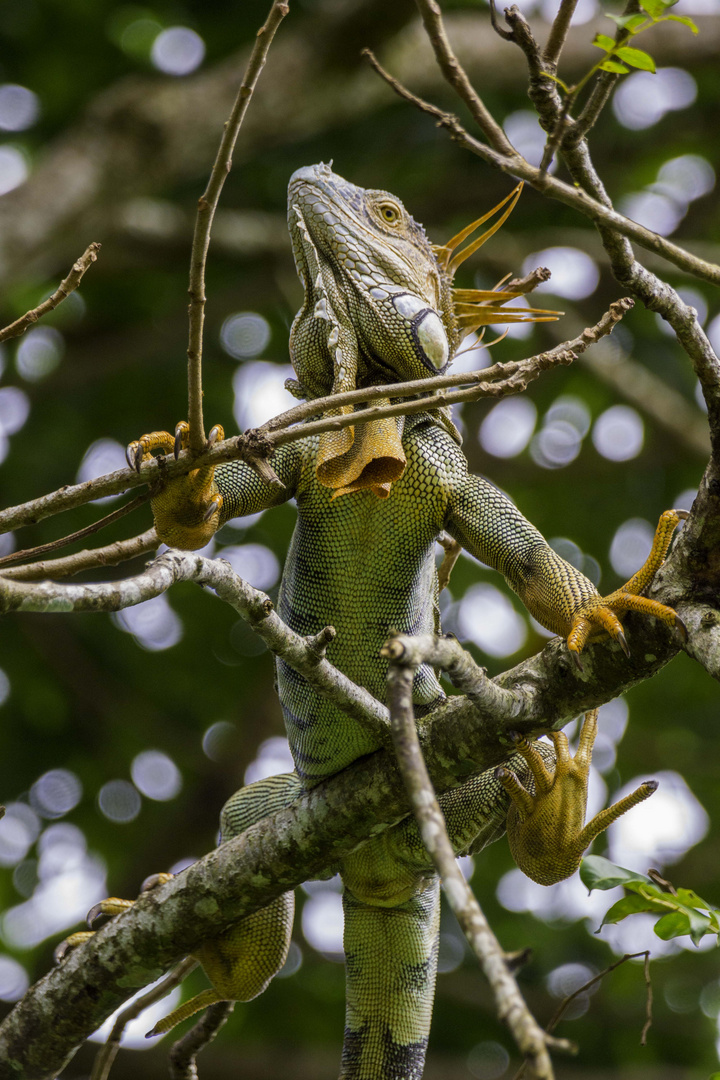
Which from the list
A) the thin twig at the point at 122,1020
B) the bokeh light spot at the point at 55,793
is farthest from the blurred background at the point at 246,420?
the thin twig at the point at 122,1020

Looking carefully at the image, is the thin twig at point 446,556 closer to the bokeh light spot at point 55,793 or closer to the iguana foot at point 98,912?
the iguana foot at point 98,912

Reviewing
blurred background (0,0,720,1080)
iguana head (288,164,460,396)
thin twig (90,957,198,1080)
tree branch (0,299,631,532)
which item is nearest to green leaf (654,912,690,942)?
tree branch (0,299,631,532)

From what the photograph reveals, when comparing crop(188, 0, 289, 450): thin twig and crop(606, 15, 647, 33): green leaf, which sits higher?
crop(606, 15, 647, 33): green leaf

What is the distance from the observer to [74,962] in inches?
168

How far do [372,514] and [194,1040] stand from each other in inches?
100

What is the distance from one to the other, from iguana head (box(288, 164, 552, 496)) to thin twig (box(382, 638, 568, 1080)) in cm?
136

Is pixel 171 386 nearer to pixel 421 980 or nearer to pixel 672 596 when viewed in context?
pixel 421 980

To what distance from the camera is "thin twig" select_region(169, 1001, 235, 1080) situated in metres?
4.69

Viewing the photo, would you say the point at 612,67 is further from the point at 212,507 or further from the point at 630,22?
the point at 212,507

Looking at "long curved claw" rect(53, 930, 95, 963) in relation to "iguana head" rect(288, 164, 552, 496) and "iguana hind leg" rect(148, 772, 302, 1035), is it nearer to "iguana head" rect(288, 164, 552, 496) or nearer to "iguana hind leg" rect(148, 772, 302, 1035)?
"iguana hind leg" rect(148, 772, 302, 1035)

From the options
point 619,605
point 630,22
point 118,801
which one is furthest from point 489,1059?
point 630,22

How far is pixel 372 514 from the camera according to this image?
3.94 metres

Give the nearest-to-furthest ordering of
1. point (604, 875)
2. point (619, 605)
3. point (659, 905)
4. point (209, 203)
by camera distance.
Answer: point (209, 203) < point (659, 905) < point (604, 875) < point (619, 605)

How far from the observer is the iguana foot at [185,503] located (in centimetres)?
357
